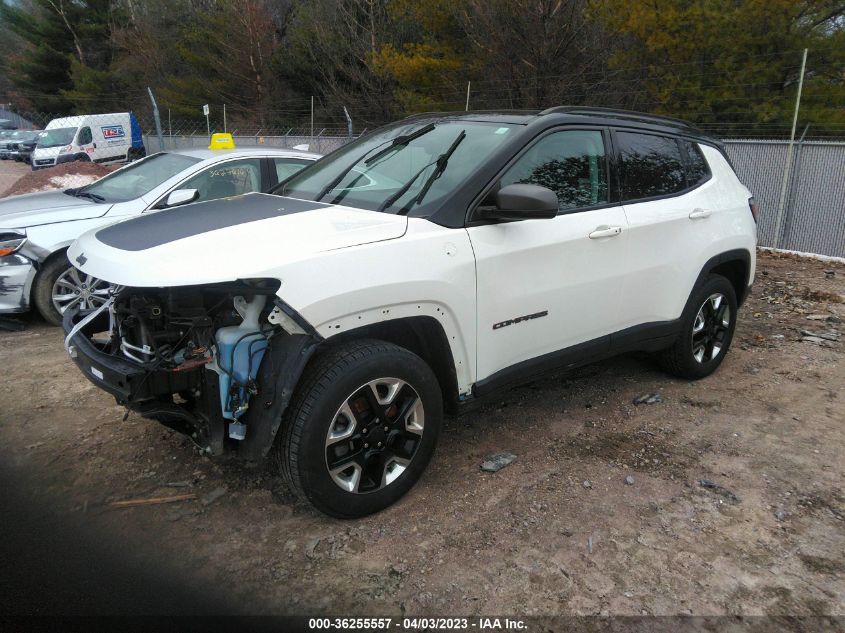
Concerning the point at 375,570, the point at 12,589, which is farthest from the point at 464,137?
the point at 12,589

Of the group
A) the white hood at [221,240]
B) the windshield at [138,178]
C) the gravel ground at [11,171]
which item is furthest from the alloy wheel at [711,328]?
the gravel ground at [11,171]

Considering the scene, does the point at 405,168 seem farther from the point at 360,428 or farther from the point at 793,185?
the point at 793,185

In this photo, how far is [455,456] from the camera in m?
3.62

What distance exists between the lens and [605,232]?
12.0 feet

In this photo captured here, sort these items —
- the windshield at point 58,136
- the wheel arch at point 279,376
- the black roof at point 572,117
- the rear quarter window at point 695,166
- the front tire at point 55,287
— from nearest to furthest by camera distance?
the wheel arch at point 279,376, the black roof at point 572,117, the rear quarter window at point 695,166, the front tire at point 55,287, the windshield at point 58,136

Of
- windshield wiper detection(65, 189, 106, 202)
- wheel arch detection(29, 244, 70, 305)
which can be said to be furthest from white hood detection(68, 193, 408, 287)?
windshield wiper detection(65, 189, 106, 202)

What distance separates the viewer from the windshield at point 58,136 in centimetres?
2277

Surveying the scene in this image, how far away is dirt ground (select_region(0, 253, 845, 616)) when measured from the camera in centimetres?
258

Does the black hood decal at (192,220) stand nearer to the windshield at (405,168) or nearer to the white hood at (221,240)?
the white hood at (221,240)

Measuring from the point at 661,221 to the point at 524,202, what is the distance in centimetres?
143

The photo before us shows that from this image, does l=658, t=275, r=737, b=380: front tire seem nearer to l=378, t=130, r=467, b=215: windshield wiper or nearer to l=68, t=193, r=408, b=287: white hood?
l=378, t=130, r=467, b=215: windshield wiper

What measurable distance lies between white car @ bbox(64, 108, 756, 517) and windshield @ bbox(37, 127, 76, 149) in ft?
74.6

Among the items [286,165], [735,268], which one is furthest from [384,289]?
[286,165]

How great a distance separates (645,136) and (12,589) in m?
4.13
